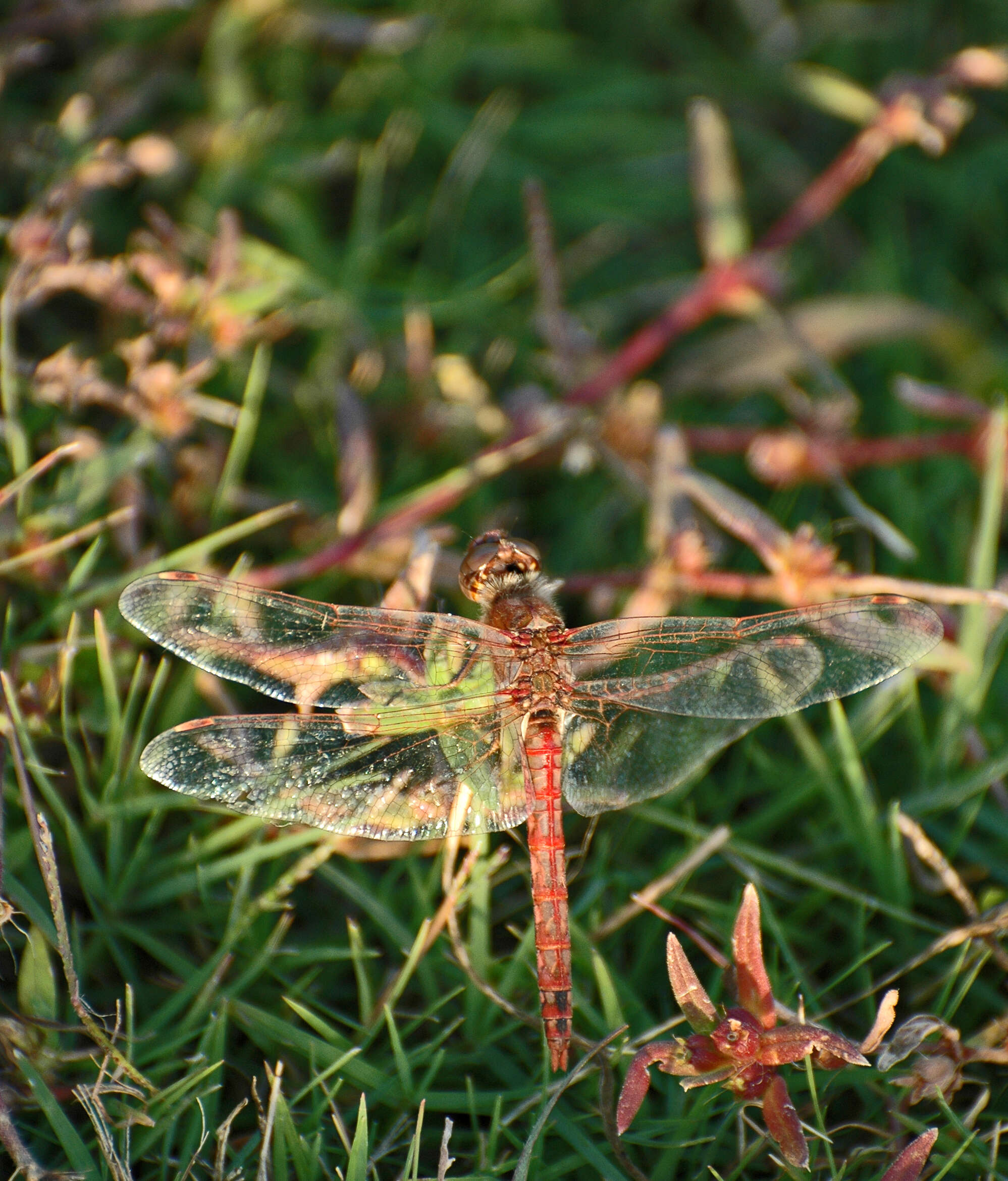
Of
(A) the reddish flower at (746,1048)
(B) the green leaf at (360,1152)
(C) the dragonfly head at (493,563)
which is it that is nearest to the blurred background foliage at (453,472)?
(B) the green leaf at (360,1152)

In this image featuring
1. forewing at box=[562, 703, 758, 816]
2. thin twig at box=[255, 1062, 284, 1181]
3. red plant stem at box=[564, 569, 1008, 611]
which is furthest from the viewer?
red plant stem at box=[564, 569, 1008, 611]

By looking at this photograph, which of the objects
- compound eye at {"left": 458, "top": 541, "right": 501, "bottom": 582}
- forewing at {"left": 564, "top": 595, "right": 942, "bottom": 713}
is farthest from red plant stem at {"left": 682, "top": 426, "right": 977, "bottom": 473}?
compound eye at {"left": 458, "top": 541, "right": 501, "bottom": 582}

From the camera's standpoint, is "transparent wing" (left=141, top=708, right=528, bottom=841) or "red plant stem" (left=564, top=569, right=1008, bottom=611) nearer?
"transparent wing" (left=141, top=708, right=528, bottom=841)

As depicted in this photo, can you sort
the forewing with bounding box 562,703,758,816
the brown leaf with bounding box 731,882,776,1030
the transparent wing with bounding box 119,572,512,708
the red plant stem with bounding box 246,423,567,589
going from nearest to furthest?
1. the brown leaf with bounding box 731,882,776,1030
2. the transparent wing with bounding box 119,572,512,708
3. the forewing with bounding box 562,703,758,816
4. the red plant stem with bounding box 246,423,567,589

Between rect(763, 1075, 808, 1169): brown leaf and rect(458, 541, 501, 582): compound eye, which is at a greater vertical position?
rect(458, 541, 501, 582): compound eye

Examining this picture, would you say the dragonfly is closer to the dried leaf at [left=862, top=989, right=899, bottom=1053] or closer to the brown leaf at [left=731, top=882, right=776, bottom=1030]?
the brown leaf at [left=731, top=882, right=776, bottom=1030]

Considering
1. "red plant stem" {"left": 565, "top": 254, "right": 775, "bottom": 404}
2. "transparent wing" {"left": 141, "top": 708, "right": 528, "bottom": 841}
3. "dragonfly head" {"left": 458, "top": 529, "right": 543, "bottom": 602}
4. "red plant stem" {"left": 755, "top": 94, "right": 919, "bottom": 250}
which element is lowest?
"transparent wing" {"left": 141, "top": 708, "right": 528, "bottom": 841}

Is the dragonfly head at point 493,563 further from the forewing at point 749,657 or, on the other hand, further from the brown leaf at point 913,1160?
the brown leaf at point 913,1160
